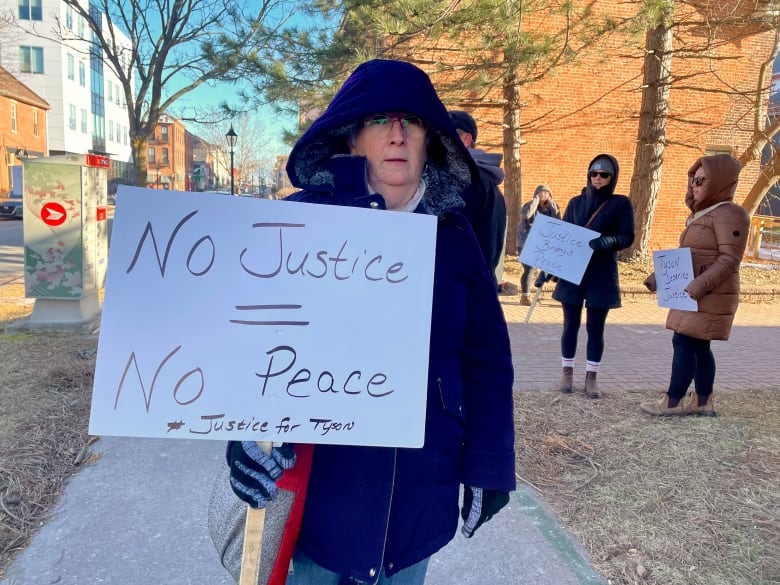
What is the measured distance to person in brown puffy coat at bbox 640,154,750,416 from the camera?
4.10 meters

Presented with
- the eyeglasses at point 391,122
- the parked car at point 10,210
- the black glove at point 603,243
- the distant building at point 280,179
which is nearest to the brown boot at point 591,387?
the black glove at point 603,243

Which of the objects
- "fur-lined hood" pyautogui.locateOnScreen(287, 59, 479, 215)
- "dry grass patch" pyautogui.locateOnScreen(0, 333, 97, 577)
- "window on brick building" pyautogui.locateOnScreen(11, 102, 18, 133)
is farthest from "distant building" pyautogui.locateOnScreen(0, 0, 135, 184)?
"fur-lined hood" pyautogui.locateOnScreen(287, 59, 479, 215)

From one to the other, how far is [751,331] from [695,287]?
5147mm

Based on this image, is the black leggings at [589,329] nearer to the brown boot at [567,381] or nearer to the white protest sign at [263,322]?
the brown boot at [567,381]

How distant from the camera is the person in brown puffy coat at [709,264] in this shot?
410 centimetres

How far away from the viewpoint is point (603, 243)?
15.5 ft

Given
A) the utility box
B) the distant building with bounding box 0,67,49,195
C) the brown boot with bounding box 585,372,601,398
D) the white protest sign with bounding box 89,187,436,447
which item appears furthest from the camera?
the distant building with bounding box 0,67,49,195

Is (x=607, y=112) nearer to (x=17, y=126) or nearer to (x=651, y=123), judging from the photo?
(x=651, y=123)

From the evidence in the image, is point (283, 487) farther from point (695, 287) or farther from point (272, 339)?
point (695, 287)

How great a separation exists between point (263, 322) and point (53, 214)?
6.25 meters

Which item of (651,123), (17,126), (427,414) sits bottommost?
(427,414)

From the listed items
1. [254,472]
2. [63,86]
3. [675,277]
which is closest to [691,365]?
[675,277]

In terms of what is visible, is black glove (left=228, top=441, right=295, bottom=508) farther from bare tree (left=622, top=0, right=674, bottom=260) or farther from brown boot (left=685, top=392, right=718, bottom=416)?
bare tree (left=622, top=0, right=674, bottom=260)

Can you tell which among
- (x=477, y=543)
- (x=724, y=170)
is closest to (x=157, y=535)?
(x=477, y=543)
